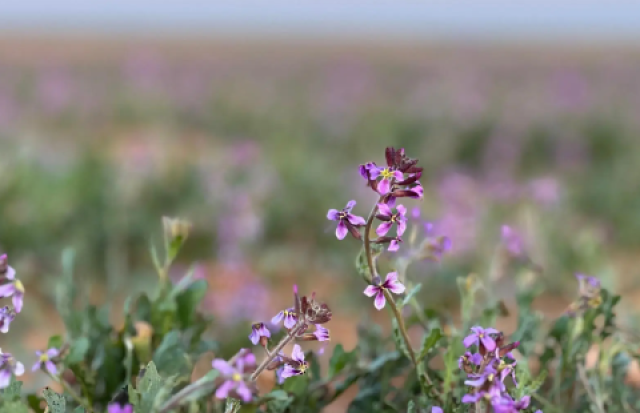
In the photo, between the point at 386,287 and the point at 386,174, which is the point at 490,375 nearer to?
the point at 386,287

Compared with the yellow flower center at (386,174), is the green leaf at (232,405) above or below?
below

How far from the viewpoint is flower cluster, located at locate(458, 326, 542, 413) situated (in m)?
0.75

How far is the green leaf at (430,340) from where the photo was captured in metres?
0.96

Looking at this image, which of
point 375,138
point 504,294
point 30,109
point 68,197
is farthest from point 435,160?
point 30,109

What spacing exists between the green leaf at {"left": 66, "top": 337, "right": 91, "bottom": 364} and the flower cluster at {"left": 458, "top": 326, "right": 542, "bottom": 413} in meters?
0.58

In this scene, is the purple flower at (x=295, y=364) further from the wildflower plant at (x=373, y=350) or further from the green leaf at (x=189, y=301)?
the green leaf at (x=189, y=301)

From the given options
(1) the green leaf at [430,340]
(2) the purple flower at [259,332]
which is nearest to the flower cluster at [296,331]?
(2) the purple flower at [259,332]

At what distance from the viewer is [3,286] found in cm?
79

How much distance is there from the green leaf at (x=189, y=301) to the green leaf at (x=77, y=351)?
0.22m

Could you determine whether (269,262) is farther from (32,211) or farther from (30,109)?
(30,109)

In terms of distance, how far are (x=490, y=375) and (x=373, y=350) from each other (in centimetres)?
63

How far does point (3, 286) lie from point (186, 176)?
3.80 meters

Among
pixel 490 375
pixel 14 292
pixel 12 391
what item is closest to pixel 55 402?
pixel 12 391

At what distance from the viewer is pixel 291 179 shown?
4863 mm
